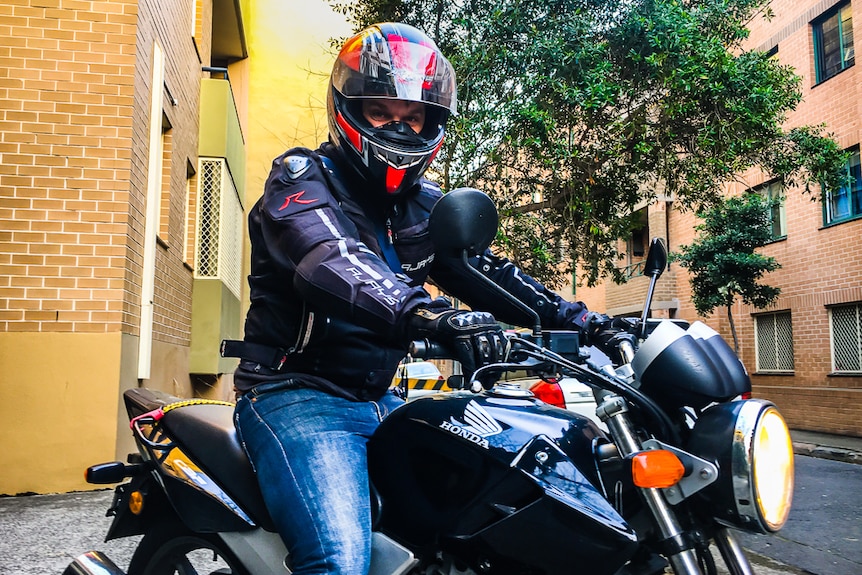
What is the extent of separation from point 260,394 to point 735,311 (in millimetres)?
19712

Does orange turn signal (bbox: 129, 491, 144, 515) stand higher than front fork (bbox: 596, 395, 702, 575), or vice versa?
front fork (bbox: 596, 395, 702, 575)

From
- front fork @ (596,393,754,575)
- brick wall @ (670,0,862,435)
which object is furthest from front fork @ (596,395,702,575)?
brick wall @ (670,0,862,435)

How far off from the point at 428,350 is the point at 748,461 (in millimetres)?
686

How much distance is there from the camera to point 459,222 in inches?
71.2

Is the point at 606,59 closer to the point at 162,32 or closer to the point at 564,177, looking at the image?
the point at 564,177

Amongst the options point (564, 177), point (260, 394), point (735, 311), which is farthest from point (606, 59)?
point (260, 394)

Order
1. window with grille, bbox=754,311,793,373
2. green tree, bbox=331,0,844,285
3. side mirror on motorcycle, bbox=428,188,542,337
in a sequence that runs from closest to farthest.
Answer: side mirror on motorcycle, bbox=428,188,542,337 < green tree, bbox=331,0,844,285 < window with grille, bbox=754,311,793,373

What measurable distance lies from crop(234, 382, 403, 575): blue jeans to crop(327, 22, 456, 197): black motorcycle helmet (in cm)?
74

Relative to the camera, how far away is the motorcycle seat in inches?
87.7

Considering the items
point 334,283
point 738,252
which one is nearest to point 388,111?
point 334,283

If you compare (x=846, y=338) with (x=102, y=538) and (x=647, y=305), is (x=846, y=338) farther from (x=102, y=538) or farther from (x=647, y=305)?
(x=647, y=305)

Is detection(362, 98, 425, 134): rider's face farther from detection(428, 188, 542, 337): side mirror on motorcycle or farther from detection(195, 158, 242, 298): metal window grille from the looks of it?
detection(195, 158, 242, 298): metal window grille

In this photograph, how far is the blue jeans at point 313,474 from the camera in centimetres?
198

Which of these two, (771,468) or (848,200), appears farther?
(848,200)
